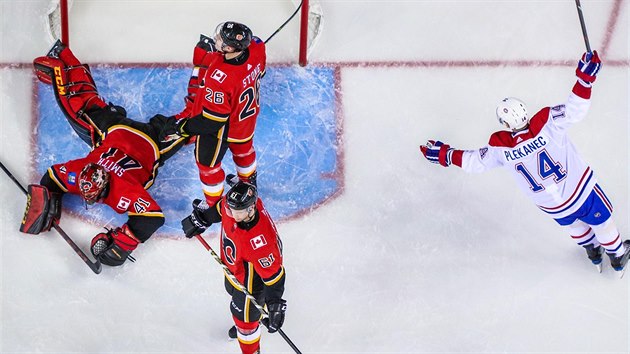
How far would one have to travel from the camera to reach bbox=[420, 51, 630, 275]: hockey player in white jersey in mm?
4344

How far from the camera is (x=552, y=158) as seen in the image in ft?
14.6

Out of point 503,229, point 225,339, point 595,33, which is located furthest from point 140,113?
point 595,33

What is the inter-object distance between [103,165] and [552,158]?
2.21 metres

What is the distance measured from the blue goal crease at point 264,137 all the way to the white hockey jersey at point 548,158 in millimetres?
914

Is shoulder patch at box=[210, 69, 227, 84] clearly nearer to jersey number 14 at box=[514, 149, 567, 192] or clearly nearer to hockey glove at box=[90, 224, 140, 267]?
hockey glove at box=[90, 224, 140, 267]

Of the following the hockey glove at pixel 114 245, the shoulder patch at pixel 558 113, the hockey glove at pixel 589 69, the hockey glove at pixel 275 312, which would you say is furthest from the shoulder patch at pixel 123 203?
the hockey glove at pixel 589 69

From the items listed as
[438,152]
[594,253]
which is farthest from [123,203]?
[594,253]

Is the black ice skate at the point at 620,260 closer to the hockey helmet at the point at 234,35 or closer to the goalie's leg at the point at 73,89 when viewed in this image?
the hockey helmet at the point at 234,35

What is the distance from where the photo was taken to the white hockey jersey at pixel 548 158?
4.39 m

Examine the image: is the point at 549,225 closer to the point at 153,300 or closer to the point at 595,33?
the point at 595,33

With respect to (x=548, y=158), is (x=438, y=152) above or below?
below

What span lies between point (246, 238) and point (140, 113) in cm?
140

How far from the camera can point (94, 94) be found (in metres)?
5.03

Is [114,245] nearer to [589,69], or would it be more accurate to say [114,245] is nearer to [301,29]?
[301,29]
